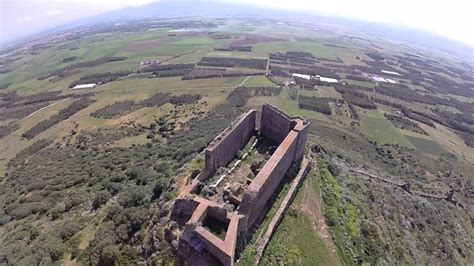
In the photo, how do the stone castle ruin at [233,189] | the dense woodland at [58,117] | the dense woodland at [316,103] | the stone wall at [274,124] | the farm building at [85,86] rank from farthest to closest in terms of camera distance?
the farm building at [85,86]
the dense woodland at [316,103]
the dense woodland at [58,117]
the stone wall at [274,124]
the stone castle ruin at [233,189]

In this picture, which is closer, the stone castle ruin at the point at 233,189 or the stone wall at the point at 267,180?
the stone castle ruin at the point at 233,189

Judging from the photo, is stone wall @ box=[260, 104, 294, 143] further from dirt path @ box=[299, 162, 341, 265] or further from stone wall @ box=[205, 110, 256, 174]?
dirt path @ box=[299, 162, 341, 265]

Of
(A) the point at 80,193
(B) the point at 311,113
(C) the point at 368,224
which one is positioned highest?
(C) the point at 368,224

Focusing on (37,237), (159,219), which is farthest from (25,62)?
(159,219)

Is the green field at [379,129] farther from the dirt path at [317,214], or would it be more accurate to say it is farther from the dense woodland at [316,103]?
the dirt path at [317,214]

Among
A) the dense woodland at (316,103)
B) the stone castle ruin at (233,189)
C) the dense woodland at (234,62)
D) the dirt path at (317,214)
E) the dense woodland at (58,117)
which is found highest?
the stone castle ruin at (233,189)

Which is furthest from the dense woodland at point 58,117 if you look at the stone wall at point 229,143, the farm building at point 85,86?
the stone wall at point 229,143

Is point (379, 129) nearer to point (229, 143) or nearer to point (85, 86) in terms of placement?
point (229, 143)

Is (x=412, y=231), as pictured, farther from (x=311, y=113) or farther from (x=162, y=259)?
(x=311, y=113)
